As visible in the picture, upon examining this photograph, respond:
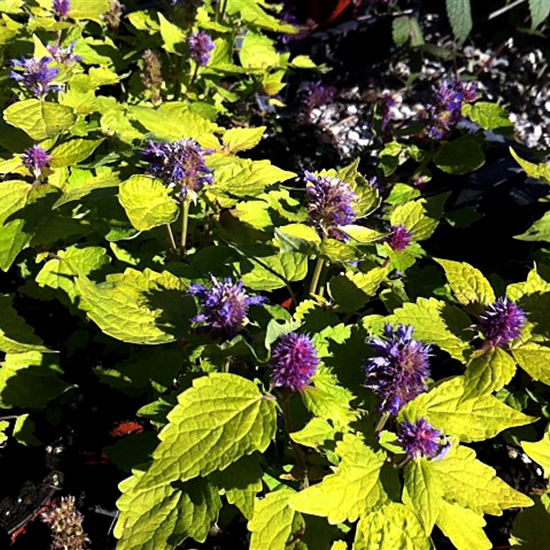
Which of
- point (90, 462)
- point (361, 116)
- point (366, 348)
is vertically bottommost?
point (90, 462)

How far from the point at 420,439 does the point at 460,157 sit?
4.72 feet

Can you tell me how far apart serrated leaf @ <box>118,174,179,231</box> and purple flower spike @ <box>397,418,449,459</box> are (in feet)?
2.41

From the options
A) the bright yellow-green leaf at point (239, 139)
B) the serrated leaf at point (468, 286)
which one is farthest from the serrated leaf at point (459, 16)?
the serrated leaf at point (468, 286)

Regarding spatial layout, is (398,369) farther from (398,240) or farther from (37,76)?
(37,76)

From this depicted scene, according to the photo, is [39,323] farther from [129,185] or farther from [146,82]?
[129,185]

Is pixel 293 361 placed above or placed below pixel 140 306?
above

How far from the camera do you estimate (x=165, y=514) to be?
4.91 feet

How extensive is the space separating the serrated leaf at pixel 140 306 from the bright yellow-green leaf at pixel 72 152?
0.48 metres

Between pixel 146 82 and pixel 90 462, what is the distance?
1.51 metres

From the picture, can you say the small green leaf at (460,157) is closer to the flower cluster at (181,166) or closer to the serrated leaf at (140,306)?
the flower cluster at (181,166)

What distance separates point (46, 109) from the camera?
180 cm

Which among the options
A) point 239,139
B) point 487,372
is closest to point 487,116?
point 239,139

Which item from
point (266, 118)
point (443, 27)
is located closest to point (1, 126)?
point (266, 118)

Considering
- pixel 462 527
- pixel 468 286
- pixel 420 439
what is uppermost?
pixel 468 286
